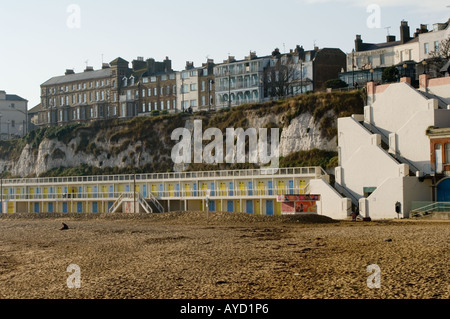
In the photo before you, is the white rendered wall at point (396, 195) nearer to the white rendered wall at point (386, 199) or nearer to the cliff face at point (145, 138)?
the white rendered wall at point (386, 199)

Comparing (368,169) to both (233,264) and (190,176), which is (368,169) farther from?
(233,264)

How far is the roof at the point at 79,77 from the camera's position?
11419 centimetres

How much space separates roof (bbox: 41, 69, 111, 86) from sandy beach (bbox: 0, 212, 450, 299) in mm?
77717

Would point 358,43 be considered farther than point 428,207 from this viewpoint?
Yes

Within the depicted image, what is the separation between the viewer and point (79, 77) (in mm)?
116875

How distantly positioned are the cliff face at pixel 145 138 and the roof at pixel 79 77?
17.8 metres

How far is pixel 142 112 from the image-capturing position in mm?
106062

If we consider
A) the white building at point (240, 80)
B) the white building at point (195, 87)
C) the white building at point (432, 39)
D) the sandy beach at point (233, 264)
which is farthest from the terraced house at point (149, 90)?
the sandy beach at point (233, 264)

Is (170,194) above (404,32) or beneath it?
beneath

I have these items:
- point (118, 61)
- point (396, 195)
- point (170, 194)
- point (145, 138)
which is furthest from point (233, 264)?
point (118, 61)

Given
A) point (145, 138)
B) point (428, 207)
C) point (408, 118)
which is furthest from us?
point (145, 138)

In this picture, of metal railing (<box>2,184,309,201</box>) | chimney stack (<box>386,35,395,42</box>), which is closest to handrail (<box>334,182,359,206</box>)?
metal railing (<box>2,184,309,201</box>)

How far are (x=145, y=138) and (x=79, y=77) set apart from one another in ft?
125
